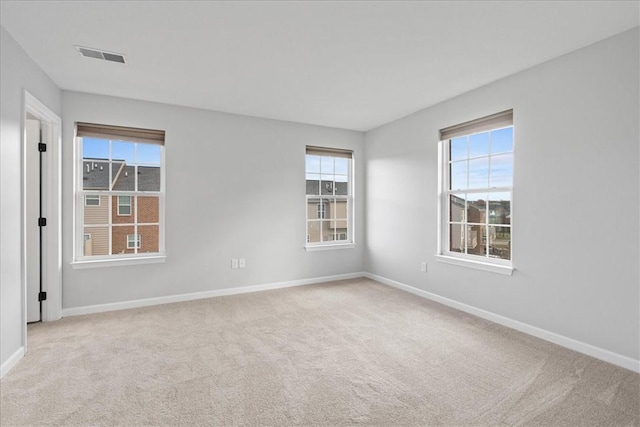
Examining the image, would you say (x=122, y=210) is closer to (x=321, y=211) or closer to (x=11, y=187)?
(x=11, y=187)

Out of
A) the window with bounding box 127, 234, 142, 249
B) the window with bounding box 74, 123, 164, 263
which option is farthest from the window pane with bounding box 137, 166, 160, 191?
the window with bounding box 127, 234, 142, 249

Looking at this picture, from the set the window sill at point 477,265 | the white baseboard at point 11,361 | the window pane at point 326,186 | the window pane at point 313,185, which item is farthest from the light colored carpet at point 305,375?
the window pane at point 326,186

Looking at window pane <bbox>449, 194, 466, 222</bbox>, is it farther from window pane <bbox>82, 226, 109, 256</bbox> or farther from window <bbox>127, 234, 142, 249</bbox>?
window pane <bbox>82, 226, 109, 256</bbox>

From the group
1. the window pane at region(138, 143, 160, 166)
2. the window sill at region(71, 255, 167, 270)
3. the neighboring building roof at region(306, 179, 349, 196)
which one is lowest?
the window sill at region(71, 255, 167, 270)

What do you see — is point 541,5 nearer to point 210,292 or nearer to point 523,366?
point 523,366

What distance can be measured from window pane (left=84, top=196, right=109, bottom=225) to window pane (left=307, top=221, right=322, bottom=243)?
271cm

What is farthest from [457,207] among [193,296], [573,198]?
[193,296]

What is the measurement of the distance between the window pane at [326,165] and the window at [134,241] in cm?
279

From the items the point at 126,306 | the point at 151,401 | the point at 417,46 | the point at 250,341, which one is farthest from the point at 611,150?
the point at 126,306

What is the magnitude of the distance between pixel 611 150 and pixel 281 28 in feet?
8.89

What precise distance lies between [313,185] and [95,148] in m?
2.91

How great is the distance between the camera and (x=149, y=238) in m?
4.06

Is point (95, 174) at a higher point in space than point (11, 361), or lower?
higher

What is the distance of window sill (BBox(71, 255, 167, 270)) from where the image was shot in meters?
3.61
